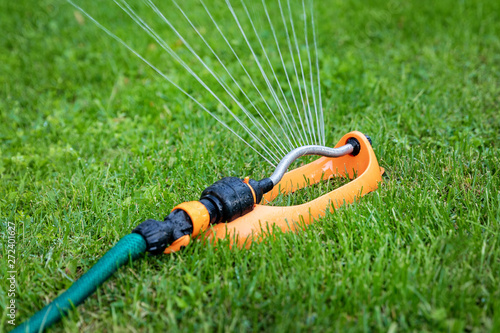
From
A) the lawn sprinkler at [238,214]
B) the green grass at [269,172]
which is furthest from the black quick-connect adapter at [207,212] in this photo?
the green grass at [269,172]

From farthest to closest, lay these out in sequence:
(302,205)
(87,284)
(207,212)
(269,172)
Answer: (269,172) → (302,205) → (207,212) → (87,284)

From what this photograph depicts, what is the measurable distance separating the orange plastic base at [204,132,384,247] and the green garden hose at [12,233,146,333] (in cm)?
27

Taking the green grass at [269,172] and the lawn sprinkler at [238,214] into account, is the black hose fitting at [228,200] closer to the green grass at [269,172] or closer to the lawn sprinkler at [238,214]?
the lawn sprinkler at [238,214]

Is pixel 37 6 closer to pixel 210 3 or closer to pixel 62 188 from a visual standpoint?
pixel 210 3

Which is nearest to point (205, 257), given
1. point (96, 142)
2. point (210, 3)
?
point (96, 142)

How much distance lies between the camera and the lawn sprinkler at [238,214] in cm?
132

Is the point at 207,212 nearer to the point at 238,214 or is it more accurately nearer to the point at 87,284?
the point at 238,214

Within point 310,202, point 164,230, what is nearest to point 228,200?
point 164,230

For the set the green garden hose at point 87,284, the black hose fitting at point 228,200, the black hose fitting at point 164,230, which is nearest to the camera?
the green garden hose at point 87,284

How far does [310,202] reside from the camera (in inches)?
65.6

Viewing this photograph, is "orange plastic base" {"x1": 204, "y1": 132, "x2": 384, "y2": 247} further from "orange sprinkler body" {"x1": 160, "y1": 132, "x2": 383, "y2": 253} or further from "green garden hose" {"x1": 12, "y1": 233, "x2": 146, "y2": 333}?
"green garden hose" {"x1": 12, "y1": 233, "x2": 146, "y2": 333}

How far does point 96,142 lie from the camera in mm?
2482

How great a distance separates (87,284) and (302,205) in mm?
793

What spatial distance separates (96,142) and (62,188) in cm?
50
